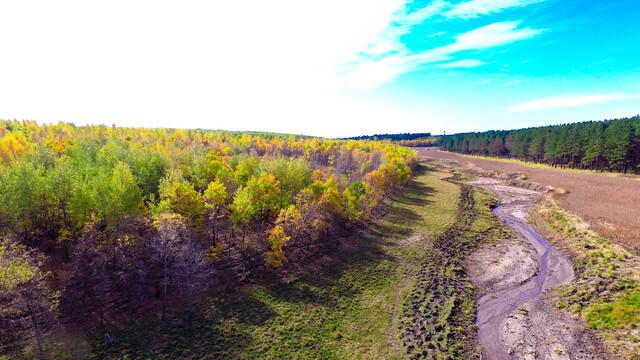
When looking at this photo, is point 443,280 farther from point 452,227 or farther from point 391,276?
point 452,227

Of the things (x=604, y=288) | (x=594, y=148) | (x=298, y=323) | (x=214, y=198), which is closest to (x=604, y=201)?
(x=604, y=288)

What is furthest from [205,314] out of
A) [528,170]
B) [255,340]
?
[528,170]

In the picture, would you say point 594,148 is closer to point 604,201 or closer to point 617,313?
point 604,201

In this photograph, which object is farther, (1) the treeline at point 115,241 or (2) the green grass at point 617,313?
(2) the green grass at point 617,313

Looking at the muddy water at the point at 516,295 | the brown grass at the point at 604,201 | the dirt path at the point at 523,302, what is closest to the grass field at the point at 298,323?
the muddy water at the point at 516,295

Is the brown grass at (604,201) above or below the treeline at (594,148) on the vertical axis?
below

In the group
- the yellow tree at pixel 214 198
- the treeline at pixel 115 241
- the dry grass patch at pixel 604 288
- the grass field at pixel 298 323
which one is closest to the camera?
the grass field at pixel 298 323

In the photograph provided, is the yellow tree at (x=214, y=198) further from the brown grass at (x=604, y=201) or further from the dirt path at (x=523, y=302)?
the brown grass at (x=604, y=201)
